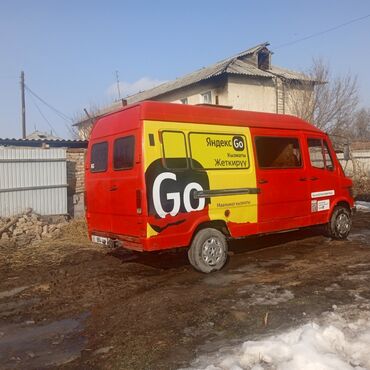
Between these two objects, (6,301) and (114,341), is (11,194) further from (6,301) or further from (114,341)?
(114,341)

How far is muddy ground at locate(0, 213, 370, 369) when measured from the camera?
4.03 meters

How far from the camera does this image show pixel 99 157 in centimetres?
712

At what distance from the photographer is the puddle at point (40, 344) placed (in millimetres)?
3864

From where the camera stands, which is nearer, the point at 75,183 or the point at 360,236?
the point at 360,236

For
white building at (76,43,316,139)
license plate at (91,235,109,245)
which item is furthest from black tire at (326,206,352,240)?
white building at (76,43,316,139)

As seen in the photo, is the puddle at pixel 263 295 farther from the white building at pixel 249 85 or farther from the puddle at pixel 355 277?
the white building at pixel 249 85

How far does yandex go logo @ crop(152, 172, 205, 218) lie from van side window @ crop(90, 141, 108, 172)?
1337mm

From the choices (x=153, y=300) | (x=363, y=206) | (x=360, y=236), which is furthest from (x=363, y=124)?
(x=153, y=300)

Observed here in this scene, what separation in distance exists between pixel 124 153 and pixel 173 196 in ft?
3.42

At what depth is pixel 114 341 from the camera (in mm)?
4195

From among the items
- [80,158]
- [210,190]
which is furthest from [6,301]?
[80,158]

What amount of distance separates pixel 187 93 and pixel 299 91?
278 inches

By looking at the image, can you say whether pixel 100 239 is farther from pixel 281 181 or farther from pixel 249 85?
pixel 249 85

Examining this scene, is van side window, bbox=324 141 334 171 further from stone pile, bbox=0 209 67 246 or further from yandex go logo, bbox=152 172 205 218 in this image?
stone pile, bbox=0 209 67 246
